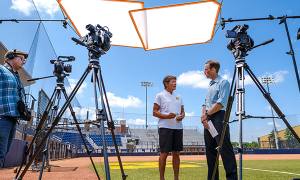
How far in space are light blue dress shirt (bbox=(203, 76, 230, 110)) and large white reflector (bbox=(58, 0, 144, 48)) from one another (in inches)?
89.8

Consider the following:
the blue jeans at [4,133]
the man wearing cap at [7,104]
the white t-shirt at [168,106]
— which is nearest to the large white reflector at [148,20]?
the white t-shirt at [168,106]

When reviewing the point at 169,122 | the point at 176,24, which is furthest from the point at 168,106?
the point at 176,24

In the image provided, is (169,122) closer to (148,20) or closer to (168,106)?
(168,106)

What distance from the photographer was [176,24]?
4.24 metres

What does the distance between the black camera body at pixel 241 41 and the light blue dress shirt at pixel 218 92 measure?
408 millimetres

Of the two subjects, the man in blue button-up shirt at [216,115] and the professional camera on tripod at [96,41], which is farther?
the man in blue button-up shirt at [216,115]

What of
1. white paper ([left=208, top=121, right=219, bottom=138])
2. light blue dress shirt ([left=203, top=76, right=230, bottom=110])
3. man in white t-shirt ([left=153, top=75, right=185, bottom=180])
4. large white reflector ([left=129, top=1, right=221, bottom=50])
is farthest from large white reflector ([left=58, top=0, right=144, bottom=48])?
white paper ([left=208, top=121, right=219, bottom=138])

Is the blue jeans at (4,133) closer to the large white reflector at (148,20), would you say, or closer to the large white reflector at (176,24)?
the large white reflector at (148,20)

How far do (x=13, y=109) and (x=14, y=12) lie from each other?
333 centimetres

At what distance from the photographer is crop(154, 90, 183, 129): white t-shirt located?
2.49 meters

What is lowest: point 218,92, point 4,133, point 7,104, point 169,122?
point 4,133

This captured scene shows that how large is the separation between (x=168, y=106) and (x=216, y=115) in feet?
2.39

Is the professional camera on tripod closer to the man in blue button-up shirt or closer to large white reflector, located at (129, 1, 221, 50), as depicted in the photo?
the man in blue button-up shirt

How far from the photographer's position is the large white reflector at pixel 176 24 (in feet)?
12.2
